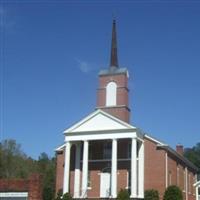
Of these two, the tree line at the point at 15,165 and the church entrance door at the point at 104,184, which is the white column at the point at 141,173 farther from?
the tree line at the point at 15,165

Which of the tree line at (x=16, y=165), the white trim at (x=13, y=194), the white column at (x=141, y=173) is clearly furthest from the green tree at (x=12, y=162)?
the white trim at (x=13, y=194)

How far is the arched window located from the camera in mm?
53844

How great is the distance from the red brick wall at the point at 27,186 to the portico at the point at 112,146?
72.6 ft

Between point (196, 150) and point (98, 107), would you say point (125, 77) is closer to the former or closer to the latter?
point (98, 107)

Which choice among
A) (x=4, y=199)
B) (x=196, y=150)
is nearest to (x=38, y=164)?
(x=196, y=150)

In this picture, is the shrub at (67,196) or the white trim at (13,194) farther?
the shrub at (67,196)

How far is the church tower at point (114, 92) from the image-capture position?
175ft

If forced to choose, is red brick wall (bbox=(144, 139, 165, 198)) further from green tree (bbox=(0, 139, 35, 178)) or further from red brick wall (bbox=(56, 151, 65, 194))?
green tree (bbox=(0, 139, 35, 178))

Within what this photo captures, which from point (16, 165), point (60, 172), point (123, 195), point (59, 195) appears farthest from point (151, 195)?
point (16, 165)

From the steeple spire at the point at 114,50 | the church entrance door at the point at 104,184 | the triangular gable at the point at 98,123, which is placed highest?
the steeple spire at the point at 114,50

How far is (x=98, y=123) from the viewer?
163 feet

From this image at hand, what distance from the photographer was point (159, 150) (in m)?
49.2

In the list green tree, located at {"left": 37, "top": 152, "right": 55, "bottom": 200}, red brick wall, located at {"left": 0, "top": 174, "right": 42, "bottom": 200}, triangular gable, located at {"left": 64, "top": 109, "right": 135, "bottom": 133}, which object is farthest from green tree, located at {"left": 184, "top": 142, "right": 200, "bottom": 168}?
red brick wall, located at {"left": 0, "top": 174, "right": 42, "bottom": 200}

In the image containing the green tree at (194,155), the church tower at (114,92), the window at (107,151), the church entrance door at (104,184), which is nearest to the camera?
the church entrance door at (104,184)
